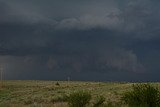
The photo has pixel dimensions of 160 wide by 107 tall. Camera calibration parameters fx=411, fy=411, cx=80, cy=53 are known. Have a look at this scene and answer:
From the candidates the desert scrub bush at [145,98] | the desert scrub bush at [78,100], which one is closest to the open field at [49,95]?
the desert scrub bush at [78,100]

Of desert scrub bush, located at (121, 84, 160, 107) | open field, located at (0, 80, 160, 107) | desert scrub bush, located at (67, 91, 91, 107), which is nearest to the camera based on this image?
desert scrub bush, located at (121, 84, 160, 107)

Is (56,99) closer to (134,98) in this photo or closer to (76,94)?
(76,94)

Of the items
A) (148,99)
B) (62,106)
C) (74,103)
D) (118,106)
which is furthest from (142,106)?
(62,106)

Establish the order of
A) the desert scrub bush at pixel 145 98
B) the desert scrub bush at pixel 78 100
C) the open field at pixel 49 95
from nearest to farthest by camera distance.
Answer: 1. the desert scrub bush at pixel 145 98
2. the desert scrub bush at pixel 78 100
3. the open field at pixel 49 95

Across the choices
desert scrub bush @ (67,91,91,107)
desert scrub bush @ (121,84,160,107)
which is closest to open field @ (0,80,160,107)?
desert scrub bush @ (67,91,91,107)

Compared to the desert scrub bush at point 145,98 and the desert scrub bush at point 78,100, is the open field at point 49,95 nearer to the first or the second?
the desert scrub bush at point 78,100

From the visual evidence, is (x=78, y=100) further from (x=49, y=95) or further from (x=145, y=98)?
(x=49, y=95)

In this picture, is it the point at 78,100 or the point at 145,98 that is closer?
the point at 145,98

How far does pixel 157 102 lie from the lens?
37906 mm

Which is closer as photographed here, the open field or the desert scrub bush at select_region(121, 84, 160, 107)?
the desert scrub bush at select_region(121, 84, 160, 107)

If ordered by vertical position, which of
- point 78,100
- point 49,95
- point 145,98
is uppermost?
point 49,95

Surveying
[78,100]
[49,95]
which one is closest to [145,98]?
[78,100]

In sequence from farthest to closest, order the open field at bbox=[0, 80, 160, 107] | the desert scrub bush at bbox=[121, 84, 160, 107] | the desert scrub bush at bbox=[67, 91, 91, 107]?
the open field at bbox=[0, 80, 160, 107]
the desert scrub bush at bbox=[67, 91, 91, 107]
the desert scrub bush at bbox=[121, 84, 160, 107]

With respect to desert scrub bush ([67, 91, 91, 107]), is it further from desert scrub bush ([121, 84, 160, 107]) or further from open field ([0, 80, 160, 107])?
desert scrub bush ([121, 84, 160, 107])
